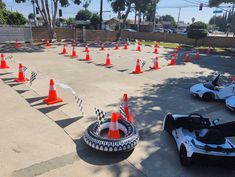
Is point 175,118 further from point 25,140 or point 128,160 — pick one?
point 25,140

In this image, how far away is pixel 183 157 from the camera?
440cm

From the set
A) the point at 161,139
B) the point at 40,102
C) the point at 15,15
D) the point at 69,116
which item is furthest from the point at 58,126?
the point at 15,15

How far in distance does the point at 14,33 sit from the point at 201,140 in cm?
2173

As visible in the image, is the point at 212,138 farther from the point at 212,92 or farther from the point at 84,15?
the point at 84,15

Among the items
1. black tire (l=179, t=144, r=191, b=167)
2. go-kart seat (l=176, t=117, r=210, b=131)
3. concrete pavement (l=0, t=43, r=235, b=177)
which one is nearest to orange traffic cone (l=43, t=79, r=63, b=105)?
concrete pavement (l=0, t=43, r=235, b=177)

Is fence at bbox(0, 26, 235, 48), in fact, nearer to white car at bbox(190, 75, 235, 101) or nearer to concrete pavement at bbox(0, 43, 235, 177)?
concrete pavement at bbox(0, 43, 235, 177)

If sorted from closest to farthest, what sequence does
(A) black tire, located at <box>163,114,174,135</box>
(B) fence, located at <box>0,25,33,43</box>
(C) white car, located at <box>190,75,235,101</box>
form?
(A) black tire, located at <box>163,114,174,135</box> → (C) white car, located at <box>190,75,235,101</box> → (B) fence, located at <box>0,25,33,43</box>

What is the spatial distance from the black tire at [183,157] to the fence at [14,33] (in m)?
21.4

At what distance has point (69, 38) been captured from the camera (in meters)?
28.3

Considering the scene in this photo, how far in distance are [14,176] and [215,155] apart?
333 centimetres

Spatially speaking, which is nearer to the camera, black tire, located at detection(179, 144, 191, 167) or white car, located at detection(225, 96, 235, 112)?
black tire, located at detection(179, 144, 191, 167)

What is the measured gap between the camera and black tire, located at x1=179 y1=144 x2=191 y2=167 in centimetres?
431

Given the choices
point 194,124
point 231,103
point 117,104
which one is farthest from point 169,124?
point 231,103

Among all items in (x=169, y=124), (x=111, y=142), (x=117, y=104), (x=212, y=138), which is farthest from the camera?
(x=117, y=104)
